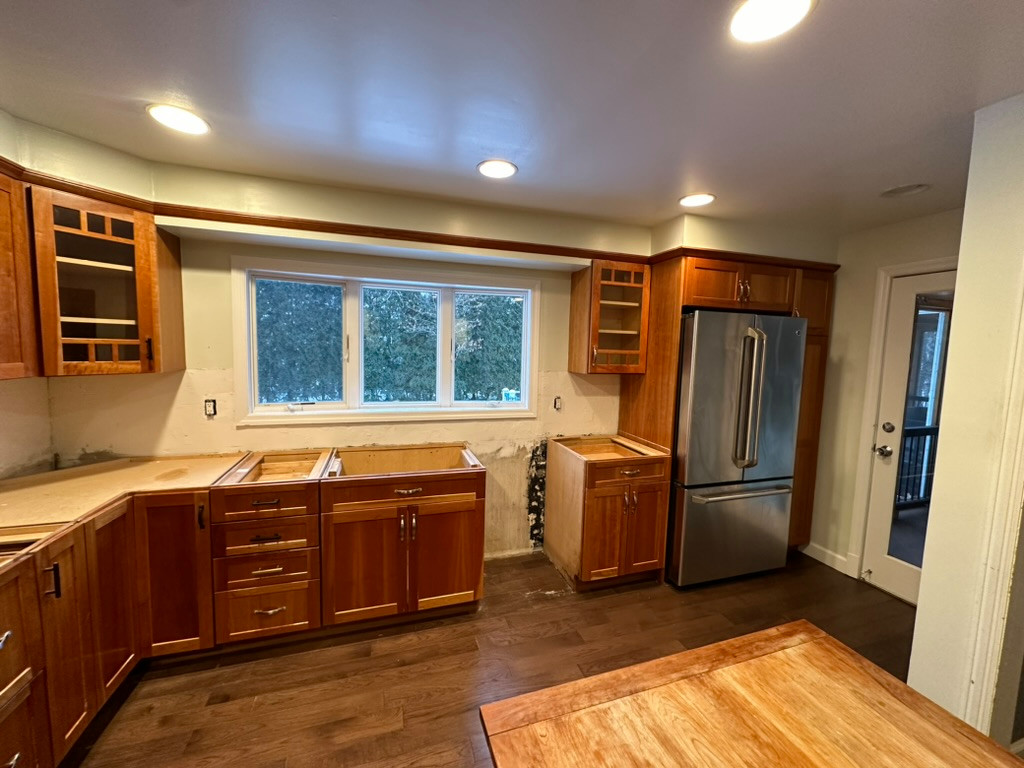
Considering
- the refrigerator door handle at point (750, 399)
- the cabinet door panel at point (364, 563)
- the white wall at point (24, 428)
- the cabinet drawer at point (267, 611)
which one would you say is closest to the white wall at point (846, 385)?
the refrigerator door handle at point (750, 399)

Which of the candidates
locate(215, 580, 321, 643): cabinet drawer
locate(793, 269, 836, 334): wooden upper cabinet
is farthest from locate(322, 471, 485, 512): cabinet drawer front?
locate(793, 269, 836, 334): wooden upper cabinet

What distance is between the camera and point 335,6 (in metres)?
1.03

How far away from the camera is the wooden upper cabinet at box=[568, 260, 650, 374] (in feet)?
9.02

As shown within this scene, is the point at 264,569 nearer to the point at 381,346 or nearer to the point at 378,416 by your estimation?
the point at 378,416

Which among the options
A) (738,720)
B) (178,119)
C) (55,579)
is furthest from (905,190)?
(55,579)

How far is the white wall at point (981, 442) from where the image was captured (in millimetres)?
1312

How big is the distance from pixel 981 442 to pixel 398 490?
237 cm

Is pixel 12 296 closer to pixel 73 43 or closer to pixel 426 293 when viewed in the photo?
pixel 73 43

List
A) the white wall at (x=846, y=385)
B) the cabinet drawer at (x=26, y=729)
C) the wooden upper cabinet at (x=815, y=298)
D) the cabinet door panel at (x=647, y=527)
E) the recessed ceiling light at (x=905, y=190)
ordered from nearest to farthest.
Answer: the cabinet drawer at (x=26, y=729) < the recessed ceiling light at (x=905, y=190) < the cabinet door panel at (x=647, y=527) < the white wall at (x=846, y=385) < the wooden upper cabinet at (x=815, y=298)

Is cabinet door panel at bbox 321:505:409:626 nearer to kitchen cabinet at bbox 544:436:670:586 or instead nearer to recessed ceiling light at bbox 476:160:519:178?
kitchen cabinet at bbox 544:436:670:586

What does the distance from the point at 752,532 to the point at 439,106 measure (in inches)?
119

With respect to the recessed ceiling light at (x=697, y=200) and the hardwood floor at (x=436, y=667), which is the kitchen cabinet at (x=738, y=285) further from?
the hardwood floor at (x=436, y=667)

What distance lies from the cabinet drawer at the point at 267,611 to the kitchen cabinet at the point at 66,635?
46 cm

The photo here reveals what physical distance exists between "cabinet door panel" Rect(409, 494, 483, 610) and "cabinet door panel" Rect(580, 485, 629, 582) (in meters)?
0.68
